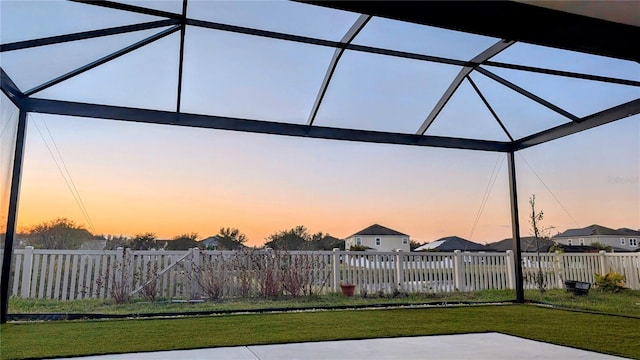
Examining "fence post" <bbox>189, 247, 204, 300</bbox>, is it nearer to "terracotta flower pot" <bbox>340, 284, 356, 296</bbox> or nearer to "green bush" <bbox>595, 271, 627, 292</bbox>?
"terracotta flower pot" <bbox>340, 284, 356, 296</bbox>

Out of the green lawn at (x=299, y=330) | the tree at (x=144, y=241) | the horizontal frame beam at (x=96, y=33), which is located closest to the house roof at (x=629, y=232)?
the green lawn at (x=299, y=330)

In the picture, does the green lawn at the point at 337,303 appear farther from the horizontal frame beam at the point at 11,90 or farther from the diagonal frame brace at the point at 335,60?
the diagonal frame brace at the point at 335,60

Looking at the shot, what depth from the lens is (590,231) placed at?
724cm

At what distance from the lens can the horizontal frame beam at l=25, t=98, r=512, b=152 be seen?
16.5ft

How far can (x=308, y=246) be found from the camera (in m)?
7.87

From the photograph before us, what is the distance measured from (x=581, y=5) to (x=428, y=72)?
9.03ft

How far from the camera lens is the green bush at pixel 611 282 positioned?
714cm

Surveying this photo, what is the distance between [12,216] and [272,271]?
3718 millimetres

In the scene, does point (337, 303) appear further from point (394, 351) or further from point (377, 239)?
point (394, 351)

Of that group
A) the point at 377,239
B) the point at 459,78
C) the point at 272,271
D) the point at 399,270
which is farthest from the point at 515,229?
the point at 272,271

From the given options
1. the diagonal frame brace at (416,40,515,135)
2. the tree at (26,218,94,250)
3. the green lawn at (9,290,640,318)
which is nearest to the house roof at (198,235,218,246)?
the green lawn at (9,290,640,318)

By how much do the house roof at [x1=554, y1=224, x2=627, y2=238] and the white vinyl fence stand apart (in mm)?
525

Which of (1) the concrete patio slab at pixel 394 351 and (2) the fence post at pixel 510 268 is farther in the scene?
(2) the fence post at pixel 510 268

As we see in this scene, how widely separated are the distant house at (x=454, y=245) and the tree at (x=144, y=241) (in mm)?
4996
